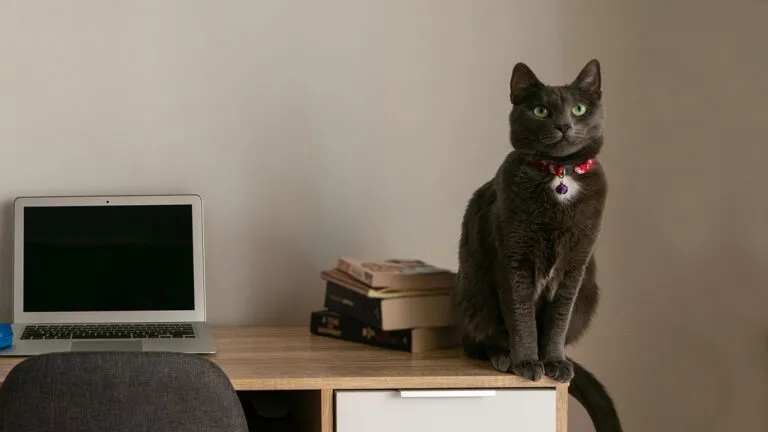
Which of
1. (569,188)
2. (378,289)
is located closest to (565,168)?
(569,188)

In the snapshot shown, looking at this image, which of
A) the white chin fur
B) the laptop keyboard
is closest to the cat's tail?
the white chin fur

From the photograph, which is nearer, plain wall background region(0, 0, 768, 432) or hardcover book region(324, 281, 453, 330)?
hardcover book region(324, 281, 453, 330)

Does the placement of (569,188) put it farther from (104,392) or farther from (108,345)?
(108,345)

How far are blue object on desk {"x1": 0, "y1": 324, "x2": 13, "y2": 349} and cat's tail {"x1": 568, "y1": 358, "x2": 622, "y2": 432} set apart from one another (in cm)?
104

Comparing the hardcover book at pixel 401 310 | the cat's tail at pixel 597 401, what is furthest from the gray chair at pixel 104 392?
the cat's tail at pixel 597 401

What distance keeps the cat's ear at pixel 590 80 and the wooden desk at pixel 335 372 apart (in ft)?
1.63

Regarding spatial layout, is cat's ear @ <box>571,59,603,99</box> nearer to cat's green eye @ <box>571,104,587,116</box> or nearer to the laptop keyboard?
cat's green eye @ <box>571,104,587,116</box>

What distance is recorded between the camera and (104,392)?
43.9 inches

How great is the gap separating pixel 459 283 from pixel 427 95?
0.55 metres

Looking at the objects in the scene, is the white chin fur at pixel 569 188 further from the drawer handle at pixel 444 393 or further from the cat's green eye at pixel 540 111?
the drawer handle at pixel 444 393

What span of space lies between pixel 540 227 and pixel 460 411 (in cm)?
34

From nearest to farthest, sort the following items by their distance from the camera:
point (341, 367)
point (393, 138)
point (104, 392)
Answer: point (104, 392), point (341, 367), point (393, 138)

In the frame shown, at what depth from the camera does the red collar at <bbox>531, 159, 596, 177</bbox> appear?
1400 millimetres

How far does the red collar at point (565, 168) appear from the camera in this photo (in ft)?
4.59
